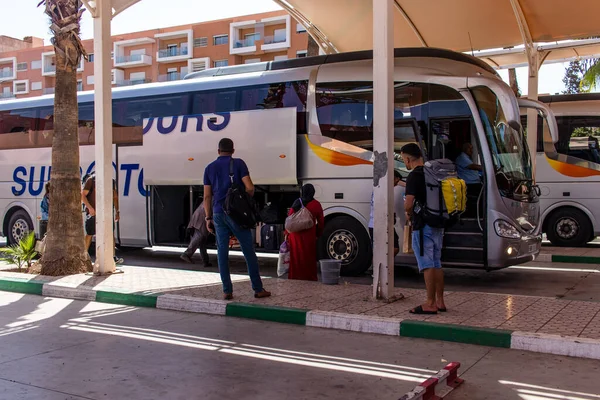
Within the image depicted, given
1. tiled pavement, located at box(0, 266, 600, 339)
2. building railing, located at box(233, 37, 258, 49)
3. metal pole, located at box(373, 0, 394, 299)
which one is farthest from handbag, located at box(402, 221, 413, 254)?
building railing, located at box(233, 37, 258, 49)

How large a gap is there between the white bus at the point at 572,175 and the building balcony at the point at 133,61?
66.2m

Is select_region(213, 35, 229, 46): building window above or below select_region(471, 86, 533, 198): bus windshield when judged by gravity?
above

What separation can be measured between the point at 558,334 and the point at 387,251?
2.21 m

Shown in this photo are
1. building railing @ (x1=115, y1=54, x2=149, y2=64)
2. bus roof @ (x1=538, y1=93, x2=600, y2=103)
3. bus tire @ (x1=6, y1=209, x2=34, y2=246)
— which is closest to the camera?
bus tire @ (x1=6, y1=209, x2=34, y2=246)

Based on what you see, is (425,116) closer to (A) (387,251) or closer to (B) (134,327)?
(A) (387,251)

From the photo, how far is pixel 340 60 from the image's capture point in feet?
35.9

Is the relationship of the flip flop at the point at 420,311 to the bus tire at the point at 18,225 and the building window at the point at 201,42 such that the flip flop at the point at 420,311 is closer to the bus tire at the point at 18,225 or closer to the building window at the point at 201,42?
the bus tire at the point at 18,225

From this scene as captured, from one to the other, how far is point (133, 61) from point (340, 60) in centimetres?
6954

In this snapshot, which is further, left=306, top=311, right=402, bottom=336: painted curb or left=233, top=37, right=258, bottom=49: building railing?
left=233, top=37, right=258, bottom=49: building railing

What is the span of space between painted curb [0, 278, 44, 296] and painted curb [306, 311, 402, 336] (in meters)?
4.58

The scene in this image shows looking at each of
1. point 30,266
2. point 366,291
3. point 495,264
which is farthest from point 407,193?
point 30,266

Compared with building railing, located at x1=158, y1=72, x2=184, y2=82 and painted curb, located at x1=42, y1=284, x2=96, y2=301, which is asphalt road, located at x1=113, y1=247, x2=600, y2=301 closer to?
painted curb, located at x1=42, y1=284, x2=96, y2=301

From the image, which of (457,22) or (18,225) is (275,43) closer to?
(457,22)

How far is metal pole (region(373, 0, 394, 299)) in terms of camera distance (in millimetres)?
7211
